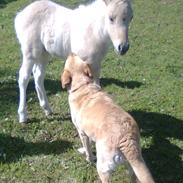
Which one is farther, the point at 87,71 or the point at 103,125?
the point at 87,71

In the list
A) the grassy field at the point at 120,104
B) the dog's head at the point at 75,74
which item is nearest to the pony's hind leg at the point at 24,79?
the grassy field at the point at 120,104

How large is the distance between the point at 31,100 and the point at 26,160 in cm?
249

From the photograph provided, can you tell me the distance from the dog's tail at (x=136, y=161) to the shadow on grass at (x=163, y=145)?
1.34 meters

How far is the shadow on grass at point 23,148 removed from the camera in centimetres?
773

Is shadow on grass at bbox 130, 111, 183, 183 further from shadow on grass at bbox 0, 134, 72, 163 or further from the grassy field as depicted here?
shadow on grass at bbox 0, 134, 72, 163

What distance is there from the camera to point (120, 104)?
31.8ft

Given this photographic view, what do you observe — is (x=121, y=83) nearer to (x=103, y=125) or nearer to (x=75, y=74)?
(x=75, y=74)

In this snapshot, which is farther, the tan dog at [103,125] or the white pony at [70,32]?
the white pony at [70,32]

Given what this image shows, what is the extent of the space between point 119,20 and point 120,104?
101 inches

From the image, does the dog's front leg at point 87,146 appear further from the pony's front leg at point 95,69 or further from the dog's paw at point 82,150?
the pony's front leg at point 95,69

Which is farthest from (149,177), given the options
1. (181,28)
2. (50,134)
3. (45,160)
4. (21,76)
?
(181,28)

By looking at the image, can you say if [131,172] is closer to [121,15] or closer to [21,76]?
[121,15]

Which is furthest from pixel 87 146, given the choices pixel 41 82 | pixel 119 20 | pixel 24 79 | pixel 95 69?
pixel 41 82

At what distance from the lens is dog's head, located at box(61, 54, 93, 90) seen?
708cm
